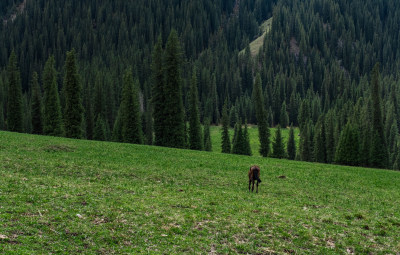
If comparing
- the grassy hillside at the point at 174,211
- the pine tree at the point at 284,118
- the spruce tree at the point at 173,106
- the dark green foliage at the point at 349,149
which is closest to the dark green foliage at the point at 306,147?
the dark green foliage at the point at 349,149

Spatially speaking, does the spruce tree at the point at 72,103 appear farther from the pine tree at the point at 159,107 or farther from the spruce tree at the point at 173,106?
the spruce tree at the point at 173,106

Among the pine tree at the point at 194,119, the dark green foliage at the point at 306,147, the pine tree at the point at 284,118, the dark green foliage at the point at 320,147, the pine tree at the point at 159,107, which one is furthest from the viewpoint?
the pine tree at the point at 284,118

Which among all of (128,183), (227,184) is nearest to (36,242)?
(128,183)

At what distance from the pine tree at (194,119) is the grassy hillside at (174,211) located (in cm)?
5455

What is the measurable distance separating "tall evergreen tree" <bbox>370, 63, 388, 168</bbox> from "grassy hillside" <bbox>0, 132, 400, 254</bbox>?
62132 millimetres

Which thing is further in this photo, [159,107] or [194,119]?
[194,119]

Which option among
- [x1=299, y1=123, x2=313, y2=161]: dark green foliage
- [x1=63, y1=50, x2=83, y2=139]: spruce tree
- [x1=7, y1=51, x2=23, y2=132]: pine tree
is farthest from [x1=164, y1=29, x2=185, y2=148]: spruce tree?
[x1=299, y1=123, x2=313, y2=161]: dark green foliage

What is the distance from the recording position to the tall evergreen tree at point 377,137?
8912 cm

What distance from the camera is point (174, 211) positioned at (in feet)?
57.9

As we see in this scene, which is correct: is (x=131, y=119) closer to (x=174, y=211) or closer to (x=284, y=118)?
(x=174, y=211)

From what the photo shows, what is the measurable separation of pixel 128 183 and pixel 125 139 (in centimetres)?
4888

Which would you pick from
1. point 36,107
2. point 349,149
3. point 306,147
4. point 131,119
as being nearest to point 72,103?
point 131,119

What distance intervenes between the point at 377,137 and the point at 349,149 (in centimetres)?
1244

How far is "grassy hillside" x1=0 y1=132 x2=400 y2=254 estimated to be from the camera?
13227 millimetres
